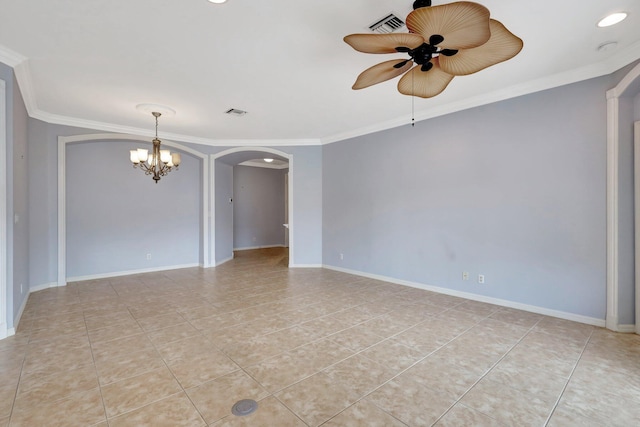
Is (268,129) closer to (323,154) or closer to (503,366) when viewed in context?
(323,154)

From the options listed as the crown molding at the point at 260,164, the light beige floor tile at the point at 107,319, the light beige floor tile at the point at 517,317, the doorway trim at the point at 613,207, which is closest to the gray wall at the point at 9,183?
the light beige floor tile at the point at 107,319

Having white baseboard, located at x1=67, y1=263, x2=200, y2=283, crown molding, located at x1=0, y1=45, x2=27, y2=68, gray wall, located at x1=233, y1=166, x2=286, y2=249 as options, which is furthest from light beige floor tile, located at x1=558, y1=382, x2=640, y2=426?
gray wall, located at x1=233, y1=166, x2=286, y2=249

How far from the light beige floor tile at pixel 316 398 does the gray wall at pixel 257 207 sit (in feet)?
25.1

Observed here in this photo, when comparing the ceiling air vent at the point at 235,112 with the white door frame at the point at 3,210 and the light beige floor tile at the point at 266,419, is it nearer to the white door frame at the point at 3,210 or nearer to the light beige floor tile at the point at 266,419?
the white door frame at the point at 3,210

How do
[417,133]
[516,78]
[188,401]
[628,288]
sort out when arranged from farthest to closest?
[417,133] → [516,78] → [628,288] → [188,401]

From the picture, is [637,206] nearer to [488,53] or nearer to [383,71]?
[488,53]

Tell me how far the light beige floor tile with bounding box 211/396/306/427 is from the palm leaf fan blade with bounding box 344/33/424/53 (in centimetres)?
237

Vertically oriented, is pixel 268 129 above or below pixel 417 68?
above

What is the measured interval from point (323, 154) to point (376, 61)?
3.50m

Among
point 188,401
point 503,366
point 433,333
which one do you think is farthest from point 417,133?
point 188,401

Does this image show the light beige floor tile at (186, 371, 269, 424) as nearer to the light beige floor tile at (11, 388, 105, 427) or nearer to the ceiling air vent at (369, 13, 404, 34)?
the light beige floor tile at (11, 388, 105, 427)

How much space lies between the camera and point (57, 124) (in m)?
4.83

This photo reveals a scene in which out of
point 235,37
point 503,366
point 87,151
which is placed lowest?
point 503,366

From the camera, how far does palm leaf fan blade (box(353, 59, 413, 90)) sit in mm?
2289
